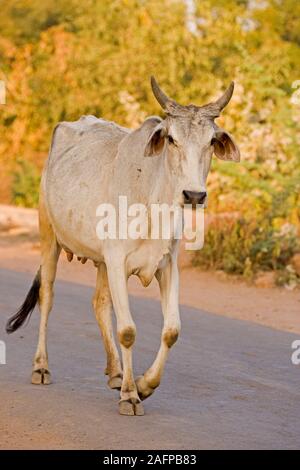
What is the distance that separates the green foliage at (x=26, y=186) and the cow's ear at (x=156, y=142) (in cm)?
1358

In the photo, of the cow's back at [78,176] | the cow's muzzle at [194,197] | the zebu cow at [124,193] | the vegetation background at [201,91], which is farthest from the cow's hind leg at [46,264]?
the vegetation background at [201,91]

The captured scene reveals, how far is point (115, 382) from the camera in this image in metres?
6.24

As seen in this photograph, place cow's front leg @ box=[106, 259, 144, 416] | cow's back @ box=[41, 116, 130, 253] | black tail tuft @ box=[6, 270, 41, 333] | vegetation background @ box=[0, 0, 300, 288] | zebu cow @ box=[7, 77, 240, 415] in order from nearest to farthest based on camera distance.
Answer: zebu cow @ box=[7, 77, 240, 415] → cow's front leg @ box=[106, 259, 144, 416] → cow's back @ box=[41, 116, 130, 253] → black tail tuft @ box=[6, 270, 41, 333] → vegetation background @ box=[0, 0, 300, 288]

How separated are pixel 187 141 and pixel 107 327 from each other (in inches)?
57.0

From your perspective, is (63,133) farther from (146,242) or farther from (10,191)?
(10,191)

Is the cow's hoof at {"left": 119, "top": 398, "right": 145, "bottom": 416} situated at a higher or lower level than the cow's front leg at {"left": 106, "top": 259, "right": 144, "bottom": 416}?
lower

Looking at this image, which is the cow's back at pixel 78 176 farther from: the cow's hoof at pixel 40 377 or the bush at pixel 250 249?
the bush at pixel 250 249

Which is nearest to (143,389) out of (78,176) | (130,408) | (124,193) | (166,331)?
(130,408)

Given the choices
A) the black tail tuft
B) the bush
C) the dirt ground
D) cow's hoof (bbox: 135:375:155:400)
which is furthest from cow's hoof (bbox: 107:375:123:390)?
the bush

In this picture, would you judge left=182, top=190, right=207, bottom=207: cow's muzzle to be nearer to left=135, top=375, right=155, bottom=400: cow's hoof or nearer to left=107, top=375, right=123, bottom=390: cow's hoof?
left=135, top=375, right=155, bottom=400: cow's hoof

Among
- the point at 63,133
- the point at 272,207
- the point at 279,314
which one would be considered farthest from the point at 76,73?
the point at 63,133

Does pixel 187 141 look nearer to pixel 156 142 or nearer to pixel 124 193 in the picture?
pixel 156 142

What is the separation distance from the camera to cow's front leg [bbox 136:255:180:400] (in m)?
5.71

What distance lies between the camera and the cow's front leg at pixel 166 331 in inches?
225
